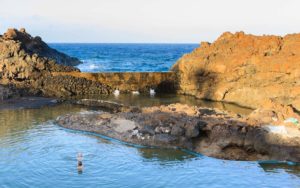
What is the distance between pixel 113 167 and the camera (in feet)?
66.4

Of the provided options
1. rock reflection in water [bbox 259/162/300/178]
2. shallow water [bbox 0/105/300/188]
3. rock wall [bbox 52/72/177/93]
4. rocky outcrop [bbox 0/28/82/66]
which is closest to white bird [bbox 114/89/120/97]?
rock wall [bbox 52/72/177/93]

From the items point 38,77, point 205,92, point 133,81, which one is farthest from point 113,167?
point 133,81

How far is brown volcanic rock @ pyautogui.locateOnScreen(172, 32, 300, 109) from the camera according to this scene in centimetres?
3459

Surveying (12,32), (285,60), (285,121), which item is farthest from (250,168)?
(12,32)

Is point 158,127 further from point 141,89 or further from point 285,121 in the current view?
point 141,89

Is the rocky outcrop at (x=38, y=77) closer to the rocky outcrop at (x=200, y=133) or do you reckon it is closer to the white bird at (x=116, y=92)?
the white bird at (x=116, y=92)

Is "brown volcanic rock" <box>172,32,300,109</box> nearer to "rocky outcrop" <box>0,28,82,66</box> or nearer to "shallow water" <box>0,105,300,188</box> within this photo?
"shallow water" <box>0,105,300,188</box>

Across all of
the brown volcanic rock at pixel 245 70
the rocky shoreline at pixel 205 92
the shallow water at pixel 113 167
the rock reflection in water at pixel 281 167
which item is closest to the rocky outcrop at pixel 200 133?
the rocky shoreline at pixel 205 92

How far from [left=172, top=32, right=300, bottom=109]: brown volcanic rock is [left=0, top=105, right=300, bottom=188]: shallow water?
13480 mm

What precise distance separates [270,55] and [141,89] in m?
13.1

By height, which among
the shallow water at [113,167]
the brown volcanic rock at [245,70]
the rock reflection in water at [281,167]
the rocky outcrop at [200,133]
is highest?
the brown volcanic rock at [245,70]

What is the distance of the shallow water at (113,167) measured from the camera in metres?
18.4

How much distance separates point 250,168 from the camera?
20.1m

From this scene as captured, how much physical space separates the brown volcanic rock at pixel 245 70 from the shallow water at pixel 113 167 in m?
13.5
